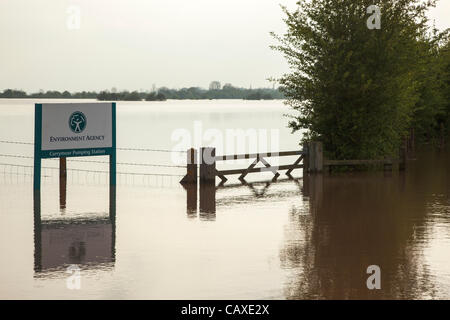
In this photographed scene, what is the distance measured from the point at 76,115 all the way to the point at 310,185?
25.6ft

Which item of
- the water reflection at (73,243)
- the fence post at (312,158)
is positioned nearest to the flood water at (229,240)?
the water reflection at (73,243)

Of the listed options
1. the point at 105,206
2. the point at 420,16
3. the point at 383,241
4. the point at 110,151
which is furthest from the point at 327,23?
the point at 383,241

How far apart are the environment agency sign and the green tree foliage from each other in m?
9.36

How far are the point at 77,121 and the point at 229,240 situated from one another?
9574 millimetres

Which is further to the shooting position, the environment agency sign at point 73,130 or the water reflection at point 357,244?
the environment agency sign at point 73,130

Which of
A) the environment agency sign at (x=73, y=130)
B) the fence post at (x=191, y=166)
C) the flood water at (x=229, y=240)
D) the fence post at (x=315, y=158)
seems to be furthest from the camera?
the fence post at (x=315, y=158)

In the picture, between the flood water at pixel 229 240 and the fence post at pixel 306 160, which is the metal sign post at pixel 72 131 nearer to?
the flood water at pixel 229 240

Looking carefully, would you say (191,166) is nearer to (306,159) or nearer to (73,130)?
(73,130)

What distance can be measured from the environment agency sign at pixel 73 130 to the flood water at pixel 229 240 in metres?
1.25

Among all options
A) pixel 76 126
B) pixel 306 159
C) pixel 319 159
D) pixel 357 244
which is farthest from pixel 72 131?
pixel 357 244

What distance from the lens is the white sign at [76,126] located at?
23.3m

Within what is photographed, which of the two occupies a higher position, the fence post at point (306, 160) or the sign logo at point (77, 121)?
the sign logo at point (77, 121)

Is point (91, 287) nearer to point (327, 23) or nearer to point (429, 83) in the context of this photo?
point (327, 23)

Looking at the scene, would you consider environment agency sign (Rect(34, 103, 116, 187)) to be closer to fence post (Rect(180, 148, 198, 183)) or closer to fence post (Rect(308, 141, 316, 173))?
fence post (Rect(180, 148, 198, 183))
